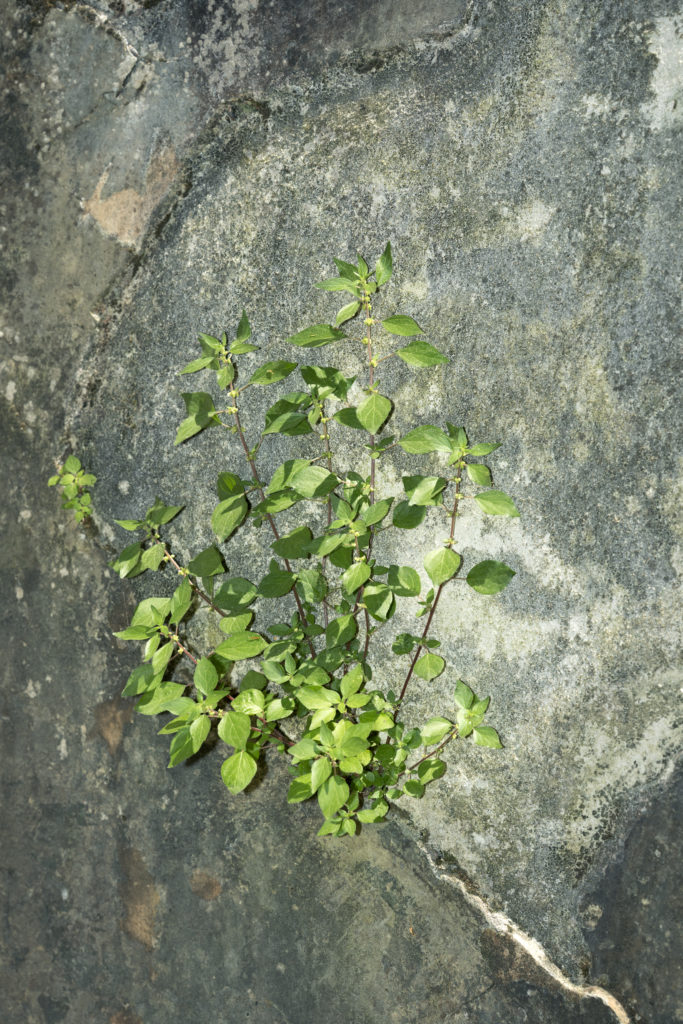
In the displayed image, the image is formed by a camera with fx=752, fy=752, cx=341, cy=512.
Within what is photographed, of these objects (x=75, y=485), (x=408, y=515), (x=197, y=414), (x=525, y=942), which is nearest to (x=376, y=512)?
(x=408, y=515)

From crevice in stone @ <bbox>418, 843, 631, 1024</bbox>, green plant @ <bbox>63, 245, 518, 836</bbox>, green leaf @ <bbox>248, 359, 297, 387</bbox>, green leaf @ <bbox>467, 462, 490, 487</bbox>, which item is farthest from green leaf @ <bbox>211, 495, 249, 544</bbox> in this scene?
crevice in stone @ <bbox>418, 843, 631, 1024</bbox>

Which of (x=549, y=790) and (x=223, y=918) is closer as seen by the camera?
(x=549, y=790)

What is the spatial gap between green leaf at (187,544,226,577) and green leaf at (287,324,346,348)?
1.44 feet

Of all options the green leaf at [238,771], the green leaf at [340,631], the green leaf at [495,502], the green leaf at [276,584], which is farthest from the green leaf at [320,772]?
the green leaf at [495,502]

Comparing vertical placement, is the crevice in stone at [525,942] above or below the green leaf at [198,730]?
below

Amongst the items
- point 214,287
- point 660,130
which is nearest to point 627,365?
point 660,130

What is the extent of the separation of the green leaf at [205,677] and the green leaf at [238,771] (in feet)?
0.44

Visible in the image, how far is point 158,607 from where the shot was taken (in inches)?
59.4

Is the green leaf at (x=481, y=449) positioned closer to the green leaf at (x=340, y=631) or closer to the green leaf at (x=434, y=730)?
the green leaf at (x=340, y=631)

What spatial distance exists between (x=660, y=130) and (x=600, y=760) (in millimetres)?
1127

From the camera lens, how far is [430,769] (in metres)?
1.45

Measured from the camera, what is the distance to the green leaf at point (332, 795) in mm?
1362

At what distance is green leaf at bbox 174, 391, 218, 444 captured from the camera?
4.85 ft

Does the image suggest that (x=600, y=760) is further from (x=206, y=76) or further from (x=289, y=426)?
(x=206, y=76)
